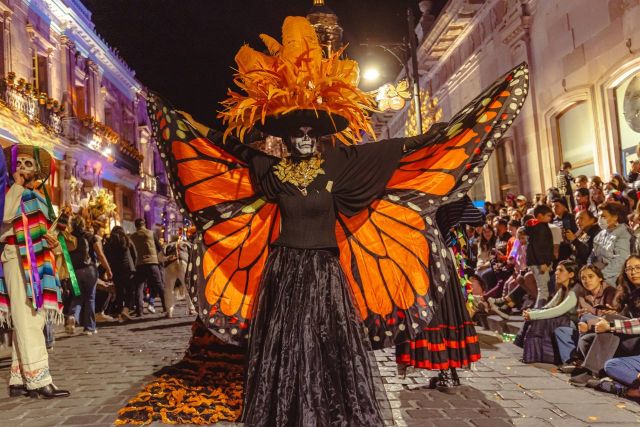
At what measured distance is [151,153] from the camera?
135ft

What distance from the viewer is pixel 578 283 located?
5.95 m

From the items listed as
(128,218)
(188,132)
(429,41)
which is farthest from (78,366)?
(128,218)

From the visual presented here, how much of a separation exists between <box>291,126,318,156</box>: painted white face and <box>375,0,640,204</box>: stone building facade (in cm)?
844

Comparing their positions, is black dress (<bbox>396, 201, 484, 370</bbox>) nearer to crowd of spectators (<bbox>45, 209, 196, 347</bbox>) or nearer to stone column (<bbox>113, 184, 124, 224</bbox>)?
crowd of spectators (<bbox>45, 209, 196, 347</bbox>)

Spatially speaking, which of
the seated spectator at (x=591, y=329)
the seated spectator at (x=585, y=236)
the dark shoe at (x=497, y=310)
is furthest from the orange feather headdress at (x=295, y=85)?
the dark shoe at (x=497, y=310)

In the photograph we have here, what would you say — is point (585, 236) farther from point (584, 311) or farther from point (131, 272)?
point (131, 272)

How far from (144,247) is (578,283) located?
8513 mm

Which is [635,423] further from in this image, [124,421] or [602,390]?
[124,421]

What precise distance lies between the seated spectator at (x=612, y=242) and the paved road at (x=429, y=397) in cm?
142

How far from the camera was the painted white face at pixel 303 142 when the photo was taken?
12.8 feet

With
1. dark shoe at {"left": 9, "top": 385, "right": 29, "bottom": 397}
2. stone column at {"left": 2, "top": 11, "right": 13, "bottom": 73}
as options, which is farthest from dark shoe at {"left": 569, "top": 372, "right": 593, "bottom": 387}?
stone column at {"left": 2, "top": 11, "right": 13, "bottom": 73}

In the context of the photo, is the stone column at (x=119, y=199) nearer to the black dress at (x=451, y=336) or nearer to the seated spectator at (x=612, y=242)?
the seated spectator at (x=612, y=242)

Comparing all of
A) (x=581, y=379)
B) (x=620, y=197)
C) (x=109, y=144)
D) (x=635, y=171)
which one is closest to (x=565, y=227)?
(x=620, y=197)

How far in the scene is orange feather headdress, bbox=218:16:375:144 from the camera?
12.4 ft
